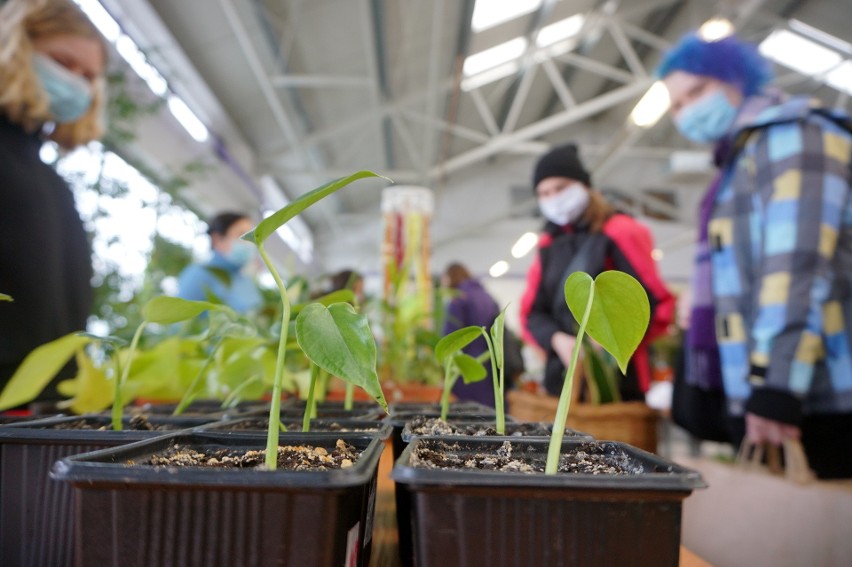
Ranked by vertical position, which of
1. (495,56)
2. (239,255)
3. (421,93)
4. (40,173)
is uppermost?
(495,56)

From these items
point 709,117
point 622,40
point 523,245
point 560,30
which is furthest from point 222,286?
point 523,245

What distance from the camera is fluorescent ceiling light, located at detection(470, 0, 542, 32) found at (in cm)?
491

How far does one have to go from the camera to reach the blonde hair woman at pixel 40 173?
0.96 meters

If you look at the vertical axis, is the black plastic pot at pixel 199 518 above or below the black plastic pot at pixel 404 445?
above

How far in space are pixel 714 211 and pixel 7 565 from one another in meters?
1.29

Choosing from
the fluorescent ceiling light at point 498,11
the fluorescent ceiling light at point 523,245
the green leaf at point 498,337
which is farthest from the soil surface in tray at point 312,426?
the fluorescent ceiling light at point 523,245

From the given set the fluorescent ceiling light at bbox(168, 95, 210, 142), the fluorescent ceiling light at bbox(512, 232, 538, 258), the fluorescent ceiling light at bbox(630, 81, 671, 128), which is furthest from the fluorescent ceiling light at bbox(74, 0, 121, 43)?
the fluorescent ceiling light at bbox(512, 232, 538, 258)

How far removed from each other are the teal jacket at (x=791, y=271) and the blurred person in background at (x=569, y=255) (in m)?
0.19

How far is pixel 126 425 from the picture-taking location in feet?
1.90

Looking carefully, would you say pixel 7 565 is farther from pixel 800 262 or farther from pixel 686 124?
pixel 686 124

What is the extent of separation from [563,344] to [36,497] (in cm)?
103

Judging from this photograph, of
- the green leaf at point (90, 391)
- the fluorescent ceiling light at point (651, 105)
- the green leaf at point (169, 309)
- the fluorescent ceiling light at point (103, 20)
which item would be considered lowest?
the green leaf at point (90, 391)

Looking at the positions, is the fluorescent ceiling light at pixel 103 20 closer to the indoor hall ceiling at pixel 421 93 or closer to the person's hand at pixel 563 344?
the indoor hall ceiling at pixel 421 93

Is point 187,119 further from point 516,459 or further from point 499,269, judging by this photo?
point 499,269
